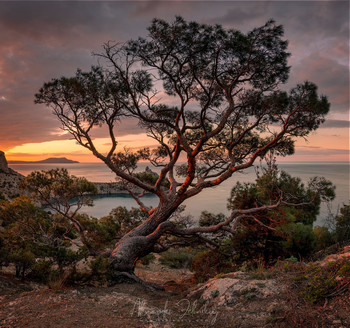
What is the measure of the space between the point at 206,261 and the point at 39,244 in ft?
21.4

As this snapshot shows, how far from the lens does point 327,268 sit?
4191 mm

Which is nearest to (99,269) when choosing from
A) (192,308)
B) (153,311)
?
(153,311)

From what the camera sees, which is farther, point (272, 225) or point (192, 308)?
point (272, 225)

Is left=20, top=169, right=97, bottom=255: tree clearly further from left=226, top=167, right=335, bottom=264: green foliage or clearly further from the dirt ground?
left=226, top=167, right=335, bottom=264: green foliage

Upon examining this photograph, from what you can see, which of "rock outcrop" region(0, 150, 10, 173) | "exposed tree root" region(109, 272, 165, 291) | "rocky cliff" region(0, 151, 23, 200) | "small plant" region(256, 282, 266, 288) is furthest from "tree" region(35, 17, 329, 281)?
"rock outcrop" region(0, 150, 10, 173)

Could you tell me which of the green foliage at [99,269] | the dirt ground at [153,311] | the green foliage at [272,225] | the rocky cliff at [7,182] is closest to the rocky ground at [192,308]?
the dirt ground at [153,311]

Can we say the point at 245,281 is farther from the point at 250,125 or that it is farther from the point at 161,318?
the point at 250,125

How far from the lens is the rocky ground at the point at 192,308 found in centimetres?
334

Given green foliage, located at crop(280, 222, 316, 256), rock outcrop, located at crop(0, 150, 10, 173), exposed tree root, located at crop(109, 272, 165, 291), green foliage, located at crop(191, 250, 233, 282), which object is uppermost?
rock outcrop, located at crop(0, 150, 10, 173)

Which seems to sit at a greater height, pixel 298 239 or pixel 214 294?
pixel 214 294

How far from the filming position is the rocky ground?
3338 mm

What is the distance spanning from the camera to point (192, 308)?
440cm

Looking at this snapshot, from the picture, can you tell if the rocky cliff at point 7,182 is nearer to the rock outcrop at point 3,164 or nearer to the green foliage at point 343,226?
the rock outcrop at point 3,164

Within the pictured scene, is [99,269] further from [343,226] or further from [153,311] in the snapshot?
[343,226]
